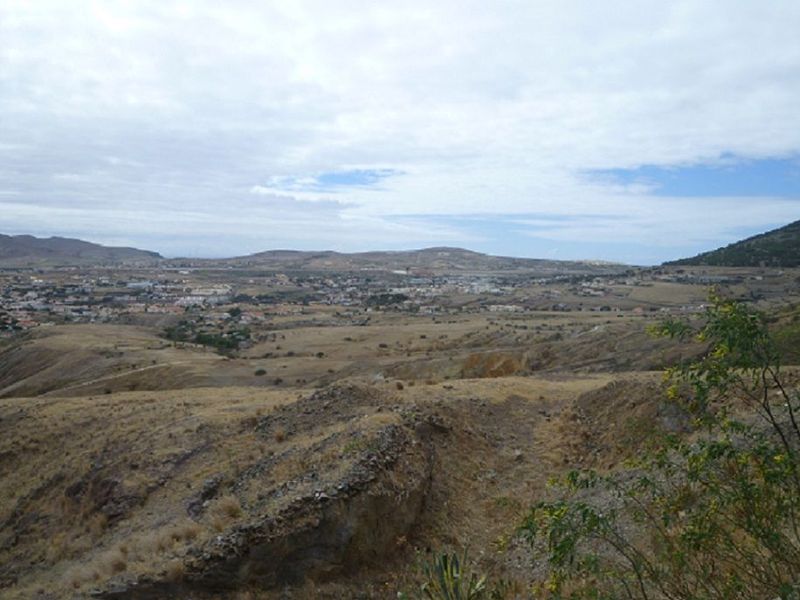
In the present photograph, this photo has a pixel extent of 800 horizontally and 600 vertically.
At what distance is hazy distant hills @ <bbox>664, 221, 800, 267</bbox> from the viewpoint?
261ft

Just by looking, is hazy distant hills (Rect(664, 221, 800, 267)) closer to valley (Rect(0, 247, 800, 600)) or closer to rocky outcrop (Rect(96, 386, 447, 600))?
valley (Rect(0, 247, 800, 600))

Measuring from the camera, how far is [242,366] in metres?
41.2

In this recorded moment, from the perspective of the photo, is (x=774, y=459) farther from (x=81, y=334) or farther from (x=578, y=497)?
(x=81, y=334)

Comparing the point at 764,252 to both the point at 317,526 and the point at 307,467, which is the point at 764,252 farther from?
the point at 317,526

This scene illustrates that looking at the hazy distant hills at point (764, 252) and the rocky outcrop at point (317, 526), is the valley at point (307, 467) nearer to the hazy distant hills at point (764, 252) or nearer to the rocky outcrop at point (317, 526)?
the rocky outcrop at point (317, 526)

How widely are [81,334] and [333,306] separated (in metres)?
45.5

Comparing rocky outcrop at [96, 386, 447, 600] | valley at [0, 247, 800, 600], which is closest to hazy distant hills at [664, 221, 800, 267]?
valley at [0, 247, 800, 600]

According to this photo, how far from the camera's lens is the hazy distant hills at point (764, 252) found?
79.6 meters

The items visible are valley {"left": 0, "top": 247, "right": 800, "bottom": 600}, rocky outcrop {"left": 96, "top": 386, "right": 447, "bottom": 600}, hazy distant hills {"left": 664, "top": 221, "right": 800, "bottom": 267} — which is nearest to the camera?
rocky outcrop {"left": 96, "top": 386, "right": 447, "bottom": 600}

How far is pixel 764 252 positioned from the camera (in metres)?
85.3

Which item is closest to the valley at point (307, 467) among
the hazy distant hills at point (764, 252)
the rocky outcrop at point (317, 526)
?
the rocky outcrop at point (317, 526)

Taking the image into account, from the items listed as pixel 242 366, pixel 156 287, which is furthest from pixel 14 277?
pixel 242 366

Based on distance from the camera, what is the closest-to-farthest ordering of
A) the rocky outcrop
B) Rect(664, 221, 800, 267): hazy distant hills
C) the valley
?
the rocky outcrop → the valley → Rect(664, 221, 800, 267): hazy distant hills

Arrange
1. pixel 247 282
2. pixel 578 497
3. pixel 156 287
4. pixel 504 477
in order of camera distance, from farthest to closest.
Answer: pixel 247 282, pixel 156 287, pixel 504 477, pixel 578 497
